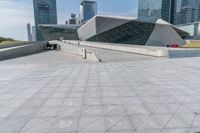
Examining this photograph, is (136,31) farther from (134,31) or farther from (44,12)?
(44,12)

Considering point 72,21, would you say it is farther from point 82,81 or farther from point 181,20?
point 82,81

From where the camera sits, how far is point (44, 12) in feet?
318

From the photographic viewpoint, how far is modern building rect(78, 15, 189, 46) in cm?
3391

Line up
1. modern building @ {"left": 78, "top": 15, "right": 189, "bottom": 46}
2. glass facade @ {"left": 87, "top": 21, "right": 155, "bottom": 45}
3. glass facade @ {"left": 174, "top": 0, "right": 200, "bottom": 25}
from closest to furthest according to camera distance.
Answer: modern building @ {"left": 78, "top": 15, "right": 189, "bottom": 46} → glass facade @ {"left": 87, "top": 21, "right": 155, "bottom": 45} → glass facade @ {"left": 174, "top": 0, "right": 200, "bottom": 25}

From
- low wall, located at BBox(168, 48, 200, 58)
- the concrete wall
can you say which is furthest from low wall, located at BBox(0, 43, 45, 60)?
the concrete wall

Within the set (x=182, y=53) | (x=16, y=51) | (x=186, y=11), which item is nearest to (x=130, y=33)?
(x=182, y=53)

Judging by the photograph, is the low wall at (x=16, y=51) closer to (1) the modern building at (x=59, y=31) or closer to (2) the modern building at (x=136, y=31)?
(2) the modern building at (x=136, y=31)

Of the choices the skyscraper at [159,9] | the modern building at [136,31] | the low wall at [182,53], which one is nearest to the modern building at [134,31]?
the modern building at [136,31]

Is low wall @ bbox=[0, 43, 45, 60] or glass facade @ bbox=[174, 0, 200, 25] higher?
glass facade @ bbox=[174, 0, 200, 25]

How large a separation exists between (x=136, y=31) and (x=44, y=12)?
7785 centimetres

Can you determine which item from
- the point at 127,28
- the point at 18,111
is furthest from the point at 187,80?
the point at 127,28

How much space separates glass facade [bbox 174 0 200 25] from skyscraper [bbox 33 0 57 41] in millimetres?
74896

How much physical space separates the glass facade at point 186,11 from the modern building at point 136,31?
70.6 m

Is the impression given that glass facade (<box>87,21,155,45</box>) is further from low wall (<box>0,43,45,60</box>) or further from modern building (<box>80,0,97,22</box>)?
modern building (<box>80,0,97,22</box>)
